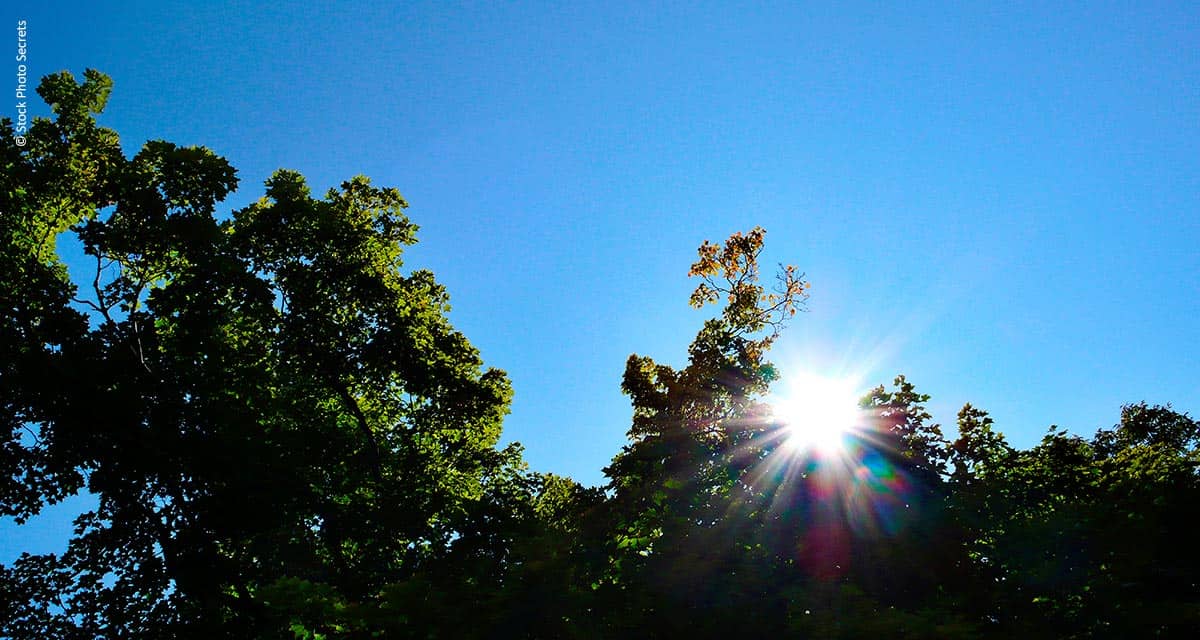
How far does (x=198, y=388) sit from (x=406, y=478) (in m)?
6.36

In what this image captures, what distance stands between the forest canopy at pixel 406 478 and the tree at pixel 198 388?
0.08 metres

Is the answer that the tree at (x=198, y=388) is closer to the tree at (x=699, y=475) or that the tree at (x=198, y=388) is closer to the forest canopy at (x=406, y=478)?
the forest canopy at (x=406, y=478)

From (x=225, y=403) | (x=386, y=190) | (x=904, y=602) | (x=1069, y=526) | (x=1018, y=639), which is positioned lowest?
(x=1018, y=639)

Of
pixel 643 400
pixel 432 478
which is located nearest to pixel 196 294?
pixel 432 478

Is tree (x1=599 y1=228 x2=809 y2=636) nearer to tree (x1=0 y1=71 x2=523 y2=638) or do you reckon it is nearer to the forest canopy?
the forest canopy

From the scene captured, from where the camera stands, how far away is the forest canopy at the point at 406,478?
7.39 m

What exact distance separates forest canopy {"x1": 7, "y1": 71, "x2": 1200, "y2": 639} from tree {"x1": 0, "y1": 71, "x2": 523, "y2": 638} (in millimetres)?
76

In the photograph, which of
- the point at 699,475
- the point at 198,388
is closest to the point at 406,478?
the point at 198,388

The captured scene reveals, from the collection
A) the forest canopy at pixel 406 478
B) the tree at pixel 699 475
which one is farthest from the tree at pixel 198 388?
the tree at pixel 699 475

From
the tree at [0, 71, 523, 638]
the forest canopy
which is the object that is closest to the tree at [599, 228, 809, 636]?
the forest canopy

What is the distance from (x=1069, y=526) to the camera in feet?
28.1

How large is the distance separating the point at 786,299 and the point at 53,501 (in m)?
22.7

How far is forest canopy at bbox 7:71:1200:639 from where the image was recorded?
7.39m

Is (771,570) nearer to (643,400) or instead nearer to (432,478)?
(643,400)
